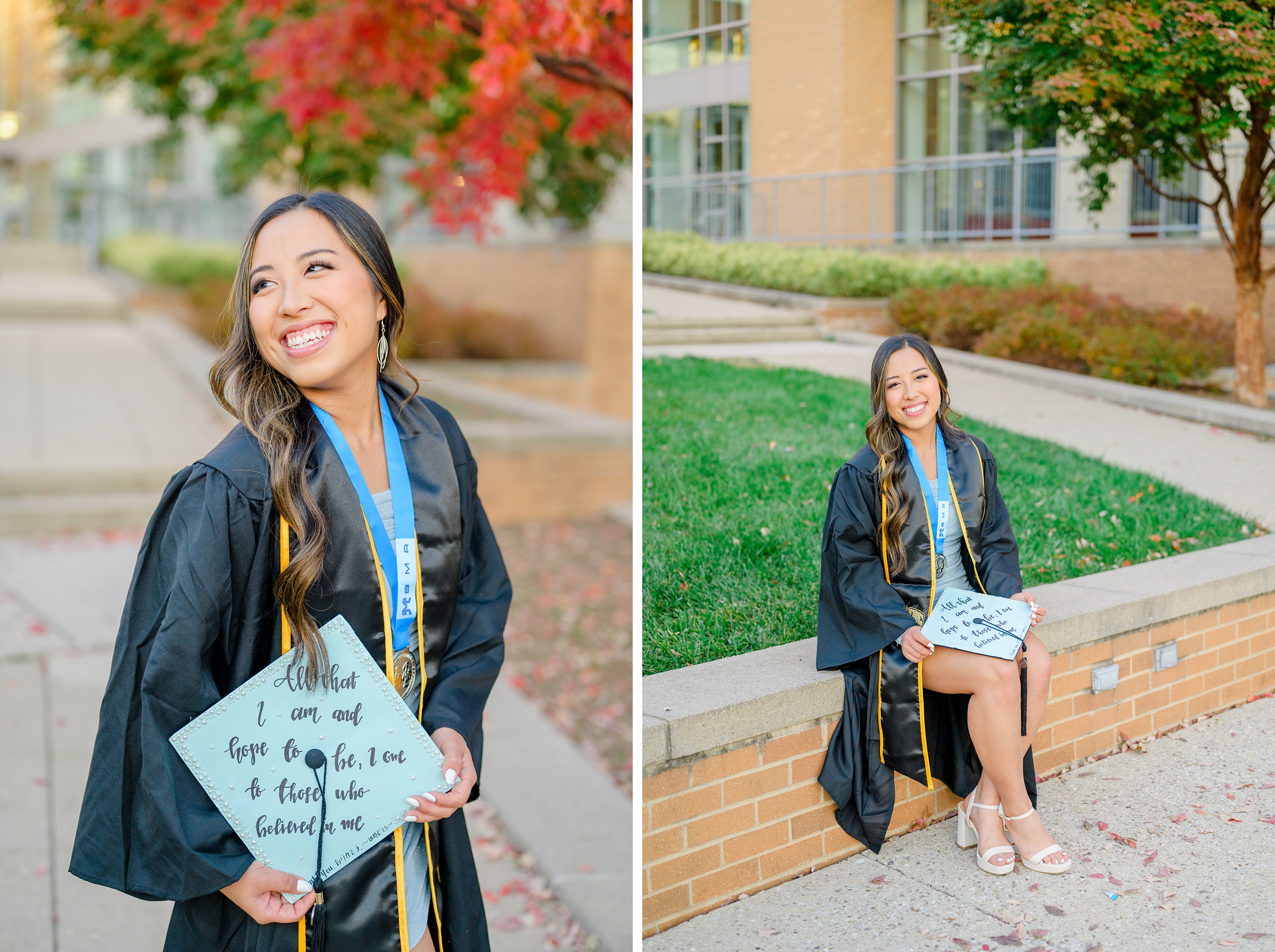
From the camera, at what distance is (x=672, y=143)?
113 inches

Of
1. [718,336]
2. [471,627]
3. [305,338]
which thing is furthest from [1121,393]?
[305,338]

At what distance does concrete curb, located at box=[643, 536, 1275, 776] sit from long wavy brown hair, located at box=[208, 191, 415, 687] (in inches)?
33.0

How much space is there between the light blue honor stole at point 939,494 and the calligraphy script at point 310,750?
45.2 inches

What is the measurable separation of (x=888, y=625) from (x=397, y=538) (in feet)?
3.61

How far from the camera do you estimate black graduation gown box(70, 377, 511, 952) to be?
5.94 feet

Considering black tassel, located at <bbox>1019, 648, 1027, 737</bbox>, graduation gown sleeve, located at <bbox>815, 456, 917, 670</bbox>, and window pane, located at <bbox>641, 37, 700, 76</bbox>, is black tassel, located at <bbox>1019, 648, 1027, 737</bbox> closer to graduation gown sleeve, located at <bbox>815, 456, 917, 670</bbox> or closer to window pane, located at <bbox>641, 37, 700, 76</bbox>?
graduation gown sleeve, located at <bbox>815, 456, 917, 670</bbox>

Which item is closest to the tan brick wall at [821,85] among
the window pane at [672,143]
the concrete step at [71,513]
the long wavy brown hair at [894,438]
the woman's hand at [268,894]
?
the window pane at [672,143]

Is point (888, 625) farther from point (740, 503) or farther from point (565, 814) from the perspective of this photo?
point (565, 814)

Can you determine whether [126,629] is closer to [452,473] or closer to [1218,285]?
[452,473]

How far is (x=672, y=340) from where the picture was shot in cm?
292

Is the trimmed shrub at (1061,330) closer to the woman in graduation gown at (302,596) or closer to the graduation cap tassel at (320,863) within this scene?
the woman in graduation gown at (302,596)

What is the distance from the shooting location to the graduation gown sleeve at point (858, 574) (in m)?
2.50

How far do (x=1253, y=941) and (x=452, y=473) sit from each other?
1.64 metres

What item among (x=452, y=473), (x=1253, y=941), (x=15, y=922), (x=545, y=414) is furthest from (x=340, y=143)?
(x=1253, y=941)
